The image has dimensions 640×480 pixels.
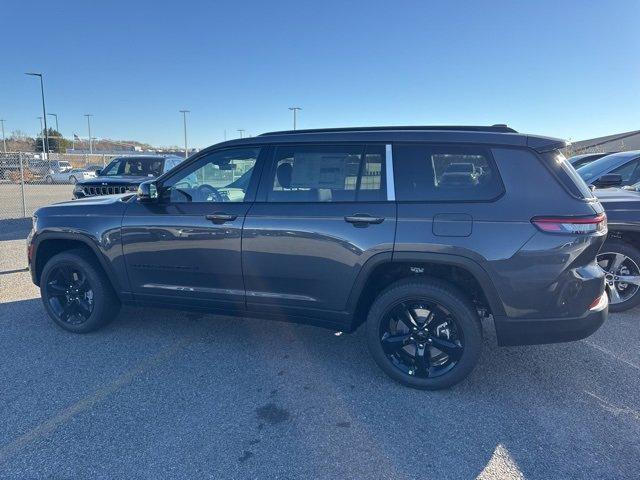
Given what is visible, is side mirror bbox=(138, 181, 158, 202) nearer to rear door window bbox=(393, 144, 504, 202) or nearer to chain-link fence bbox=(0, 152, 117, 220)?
rear door window bbox=(393, 144, 504, 202)

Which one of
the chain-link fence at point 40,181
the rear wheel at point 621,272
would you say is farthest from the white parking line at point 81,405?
the chain-link fence at point 40,181

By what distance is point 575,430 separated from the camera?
8.68 feet

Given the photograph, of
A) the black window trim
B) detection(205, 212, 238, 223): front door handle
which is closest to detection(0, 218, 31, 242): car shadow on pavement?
detection(205, 212, 238, 223): front door handle

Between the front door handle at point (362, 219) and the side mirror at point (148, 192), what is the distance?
175cm

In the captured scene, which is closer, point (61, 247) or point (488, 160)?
point (488, 160)

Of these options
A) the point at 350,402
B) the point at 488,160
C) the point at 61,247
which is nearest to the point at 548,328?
the point at 488,160

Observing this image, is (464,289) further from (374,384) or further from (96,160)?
(96,160)

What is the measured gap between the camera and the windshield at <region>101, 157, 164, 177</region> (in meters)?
10.2

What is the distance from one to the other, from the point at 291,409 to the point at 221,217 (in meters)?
1.59

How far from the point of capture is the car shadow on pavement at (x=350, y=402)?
2393 millimetres

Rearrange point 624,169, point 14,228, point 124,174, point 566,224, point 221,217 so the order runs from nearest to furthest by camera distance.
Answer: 1. point 566,224
2. point 221,217
3. point 624,169
4. point 14,228
5. point 124,174

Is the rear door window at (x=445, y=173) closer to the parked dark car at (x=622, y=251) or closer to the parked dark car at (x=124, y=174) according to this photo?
the parked dark car at (x=622, y=251)

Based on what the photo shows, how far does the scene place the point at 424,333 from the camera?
309cm

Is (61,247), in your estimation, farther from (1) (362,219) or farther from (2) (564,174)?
(2) (564,174)
